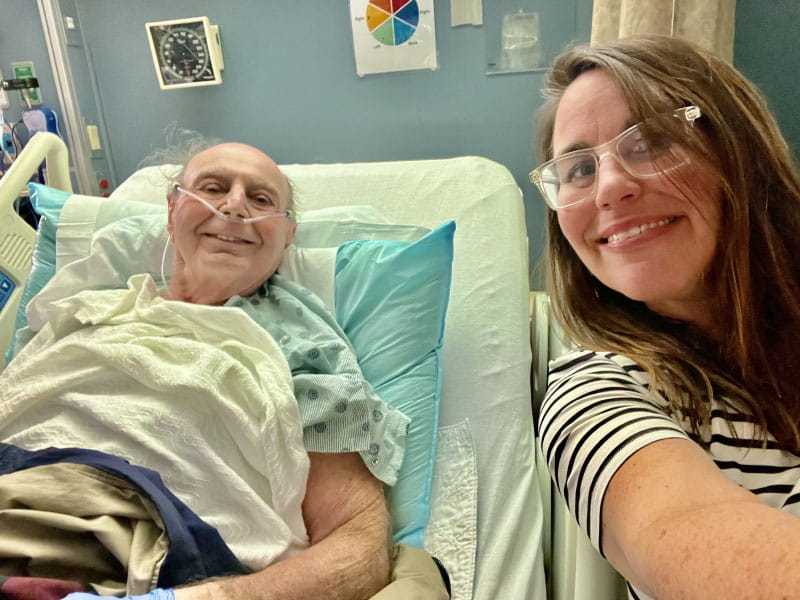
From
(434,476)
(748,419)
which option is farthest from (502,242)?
(748,419)

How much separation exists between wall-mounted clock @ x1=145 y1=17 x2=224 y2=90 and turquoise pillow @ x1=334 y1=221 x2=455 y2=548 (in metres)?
1.29

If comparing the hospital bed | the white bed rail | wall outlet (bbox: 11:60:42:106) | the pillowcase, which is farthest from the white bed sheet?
wall outlet (bbox: 11:60:42:106)

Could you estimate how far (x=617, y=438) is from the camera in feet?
2.21

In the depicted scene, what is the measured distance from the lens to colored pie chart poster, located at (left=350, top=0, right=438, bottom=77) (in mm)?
2102

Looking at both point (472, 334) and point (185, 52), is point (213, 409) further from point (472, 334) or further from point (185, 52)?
point (185, 52)

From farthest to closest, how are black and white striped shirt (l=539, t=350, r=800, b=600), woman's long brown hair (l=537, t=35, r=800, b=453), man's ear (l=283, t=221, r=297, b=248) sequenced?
man's ear (l=283, t=221, r=297, b=248) < woman's long brown hair (l=537, t=35, r=800, b=453) < black and white striped shirt (l=539, t=350, r=800, b=600)

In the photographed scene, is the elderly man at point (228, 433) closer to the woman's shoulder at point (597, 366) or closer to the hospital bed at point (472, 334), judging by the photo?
the hospital bed at point (472, 334)

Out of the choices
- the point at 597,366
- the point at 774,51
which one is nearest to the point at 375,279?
the point at 597,366

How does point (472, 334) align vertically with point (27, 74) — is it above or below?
below

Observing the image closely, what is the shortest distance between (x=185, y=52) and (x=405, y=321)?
1.63 metres

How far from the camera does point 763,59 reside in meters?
1.81

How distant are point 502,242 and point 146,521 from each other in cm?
113

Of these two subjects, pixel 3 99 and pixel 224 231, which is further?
pixel 3 99

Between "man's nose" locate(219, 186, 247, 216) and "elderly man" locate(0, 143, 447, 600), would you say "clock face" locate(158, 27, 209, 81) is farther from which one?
"elderly man" locate(0, 143, 447, 600)
